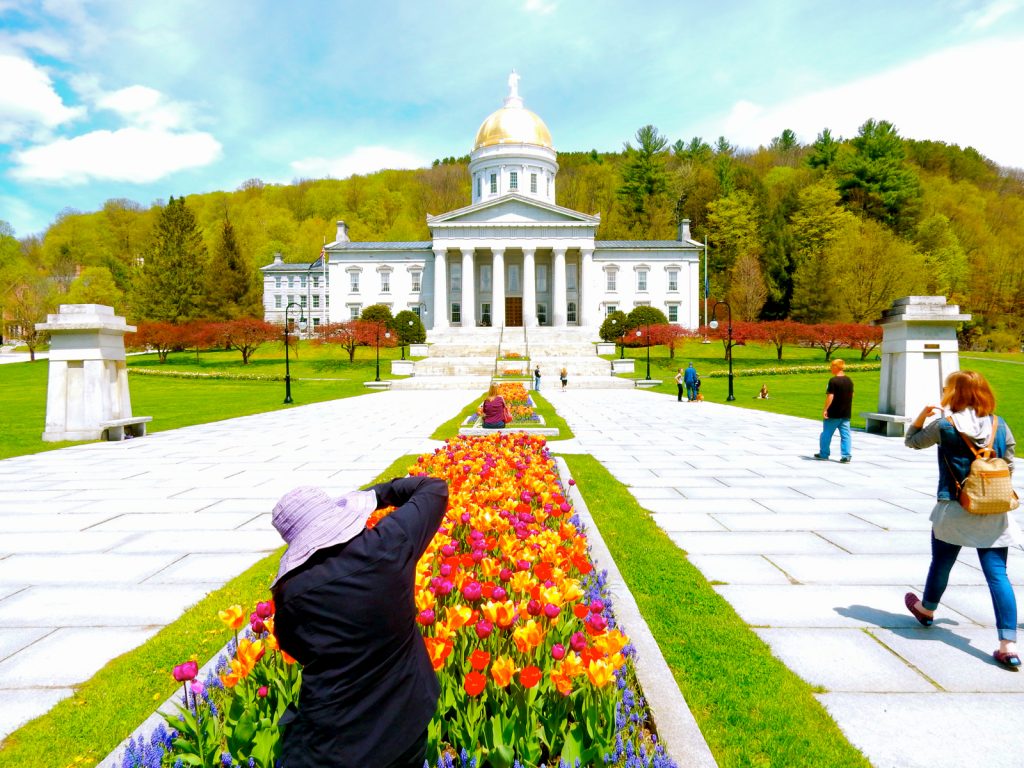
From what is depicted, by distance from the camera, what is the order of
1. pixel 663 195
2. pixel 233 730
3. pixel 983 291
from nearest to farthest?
pixel 233 730, pixel 983 291, pixel 663 195

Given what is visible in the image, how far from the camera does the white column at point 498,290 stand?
62.0 metres

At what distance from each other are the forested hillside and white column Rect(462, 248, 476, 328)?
28848 mm

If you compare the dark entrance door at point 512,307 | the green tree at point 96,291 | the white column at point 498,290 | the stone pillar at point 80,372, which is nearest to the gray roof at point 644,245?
the dark entrance door at point 512,307

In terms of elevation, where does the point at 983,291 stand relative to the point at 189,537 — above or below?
above

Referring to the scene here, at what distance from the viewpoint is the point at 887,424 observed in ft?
49.8

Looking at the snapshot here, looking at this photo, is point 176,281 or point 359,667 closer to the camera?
point 359,667

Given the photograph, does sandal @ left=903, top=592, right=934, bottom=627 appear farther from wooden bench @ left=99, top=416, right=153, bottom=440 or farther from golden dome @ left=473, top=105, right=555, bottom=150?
golden dome @ left=473, top=105, right=555, bottom=150

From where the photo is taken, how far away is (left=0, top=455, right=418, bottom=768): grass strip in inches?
121

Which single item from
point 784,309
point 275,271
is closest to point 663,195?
point 784,309

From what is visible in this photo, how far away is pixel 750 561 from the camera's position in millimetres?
6039

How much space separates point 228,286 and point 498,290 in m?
33.7

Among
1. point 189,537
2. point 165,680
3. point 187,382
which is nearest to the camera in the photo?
point 165,680

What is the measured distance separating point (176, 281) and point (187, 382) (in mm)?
30875

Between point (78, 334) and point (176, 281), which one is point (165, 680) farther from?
point (176, 281)
